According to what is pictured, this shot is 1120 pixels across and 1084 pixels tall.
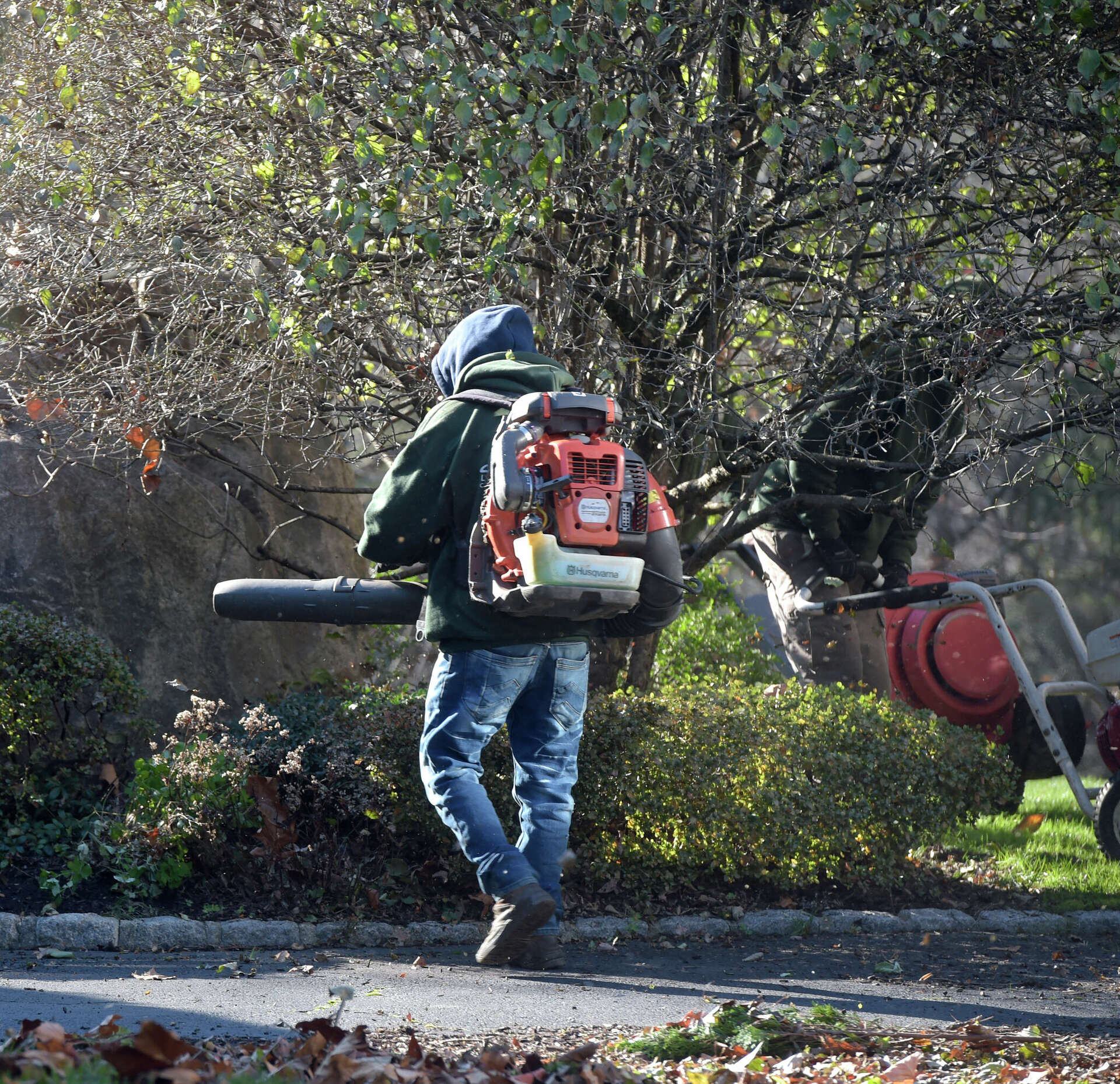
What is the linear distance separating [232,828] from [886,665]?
13.5 feet

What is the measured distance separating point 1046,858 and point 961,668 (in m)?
1.19

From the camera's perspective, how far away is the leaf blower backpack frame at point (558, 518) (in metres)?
3.80

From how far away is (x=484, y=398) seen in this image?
13.9ft

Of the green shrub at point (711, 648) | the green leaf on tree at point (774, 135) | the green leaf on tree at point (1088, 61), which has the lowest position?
the green shrub at point (711, 648)

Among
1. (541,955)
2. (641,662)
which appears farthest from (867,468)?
(541,955)

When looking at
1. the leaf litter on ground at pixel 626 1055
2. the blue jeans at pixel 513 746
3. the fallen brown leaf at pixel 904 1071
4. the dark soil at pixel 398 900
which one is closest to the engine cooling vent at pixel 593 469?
the blue jeans at pixel 513 746

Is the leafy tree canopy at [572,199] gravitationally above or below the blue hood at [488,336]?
above

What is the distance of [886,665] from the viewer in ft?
24.5

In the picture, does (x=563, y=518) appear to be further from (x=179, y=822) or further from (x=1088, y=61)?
(x=1088, y=61)

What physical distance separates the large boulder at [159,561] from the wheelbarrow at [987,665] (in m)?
3.00

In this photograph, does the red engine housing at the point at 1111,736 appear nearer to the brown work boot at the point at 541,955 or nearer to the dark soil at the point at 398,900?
the dark soil at the point at 398,900

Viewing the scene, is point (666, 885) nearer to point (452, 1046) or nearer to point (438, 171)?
point (452, 1046)

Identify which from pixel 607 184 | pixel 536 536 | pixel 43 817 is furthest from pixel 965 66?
pixel 43 817

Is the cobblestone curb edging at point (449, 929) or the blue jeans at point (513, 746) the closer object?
the blue jeans at point (513, 746)
